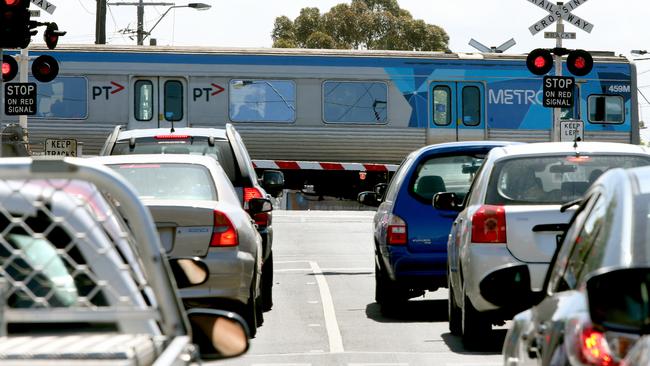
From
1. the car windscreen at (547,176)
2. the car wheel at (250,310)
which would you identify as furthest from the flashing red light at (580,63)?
the car wheel at (250,310)

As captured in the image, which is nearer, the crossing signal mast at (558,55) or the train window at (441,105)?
the crossing signal mast at (558,55)

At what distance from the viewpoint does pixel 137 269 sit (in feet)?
15.1

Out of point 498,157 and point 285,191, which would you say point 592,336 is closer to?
point 498,157

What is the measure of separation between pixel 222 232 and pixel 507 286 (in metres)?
5.82

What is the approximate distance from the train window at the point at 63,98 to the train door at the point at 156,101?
3.71ft

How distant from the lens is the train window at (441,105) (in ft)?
116

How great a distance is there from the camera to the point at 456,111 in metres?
35.5

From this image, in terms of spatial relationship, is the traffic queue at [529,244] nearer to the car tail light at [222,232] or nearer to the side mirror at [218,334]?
the side mirror at [218,334]

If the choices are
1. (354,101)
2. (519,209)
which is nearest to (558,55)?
(354,101)

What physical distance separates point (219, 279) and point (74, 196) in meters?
6.85

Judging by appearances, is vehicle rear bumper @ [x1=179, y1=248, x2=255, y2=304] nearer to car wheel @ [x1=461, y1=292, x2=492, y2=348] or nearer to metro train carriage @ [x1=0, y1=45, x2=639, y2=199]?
car wheel @ [x1=461, y1=292, x2=492, y2=348]

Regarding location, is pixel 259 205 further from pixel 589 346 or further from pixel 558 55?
pixel 558 55

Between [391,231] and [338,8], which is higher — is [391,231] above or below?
below

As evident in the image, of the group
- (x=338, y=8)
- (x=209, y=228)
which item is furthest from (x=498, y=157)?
(x=338, y=8)
